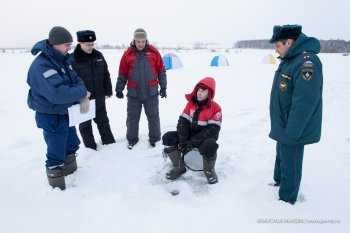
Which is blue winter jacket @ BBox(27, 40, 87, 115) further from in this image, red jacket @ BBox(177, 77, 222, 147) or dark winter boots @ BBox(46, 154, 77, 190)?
red jacket @ BBox(177, 77, 222, 147)

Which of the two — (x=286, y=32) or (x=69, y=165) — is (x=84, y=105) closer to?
(x=69, y=165)

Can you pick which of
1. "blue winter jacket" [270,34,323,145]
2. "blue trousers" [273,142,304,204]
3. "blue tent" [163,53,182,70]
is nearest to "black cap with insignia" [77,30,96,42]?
"blue winter jacket" [270,34,323,145]

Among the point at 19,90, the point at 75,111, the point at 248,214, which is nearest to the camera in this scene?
the point at 248,214

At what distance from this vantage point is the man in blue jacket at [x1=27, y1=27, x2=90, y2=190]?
3545 millimetres

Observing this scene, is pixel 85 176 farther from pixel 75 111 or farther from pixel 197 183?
pixel 197 183

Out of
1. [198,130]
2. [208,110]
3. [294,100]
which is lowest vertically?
[198,130]

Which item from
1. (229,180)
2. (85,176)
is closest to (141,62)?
(85,176)

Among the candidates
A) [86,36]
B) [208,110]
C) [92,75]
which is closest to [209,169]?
[208,110]

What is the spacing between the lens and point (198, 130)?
169 inches

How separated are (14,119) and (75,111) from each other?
4.42 meters

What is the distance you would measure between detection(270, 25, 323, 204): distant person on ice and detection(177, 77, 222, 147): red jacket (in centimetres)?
84

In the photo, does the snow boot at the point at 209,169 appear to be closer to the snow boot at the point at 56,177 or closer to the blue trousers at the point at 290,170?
the blue trousers at the point at 290,170

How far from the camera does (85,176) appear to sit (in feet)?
14.3

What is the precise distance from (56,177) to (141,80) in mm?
2105
